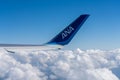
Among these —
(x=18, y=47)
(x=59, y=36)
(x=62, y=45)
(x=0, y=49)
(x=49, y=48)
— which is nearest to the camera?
(x=0, y=49)

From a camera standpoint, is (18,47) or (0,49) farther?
(18,47)

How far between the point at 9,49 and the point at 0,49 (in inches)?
28.4

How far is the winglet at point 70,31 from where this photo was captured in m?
22.1

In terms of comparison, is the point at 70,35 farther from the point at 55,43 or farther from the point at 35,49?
the point at 35,49

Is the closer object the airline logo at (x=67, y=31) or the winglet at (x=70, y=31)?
the winglet at (x=70, y=31)

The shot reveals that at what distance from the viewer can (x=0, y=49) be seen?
56.0 ft

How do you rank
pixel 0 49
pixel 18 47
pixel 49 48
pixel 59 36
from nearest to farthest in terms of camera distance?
pixel 0 49
pixel 18 47
pixel 49 48
pixel 59 36

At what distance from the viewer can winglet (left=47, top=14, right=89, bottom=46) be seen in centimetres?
2206

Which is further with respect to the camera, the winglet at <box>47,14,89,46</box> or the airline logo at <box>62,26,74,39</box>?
the airline logo at <box>62,26,74,39</box>

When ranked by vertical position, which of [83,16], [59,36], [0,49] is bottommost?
[0,49]

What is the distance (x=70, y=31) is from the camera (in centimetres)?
2255

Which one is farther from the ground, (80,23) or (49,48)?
(80,23)

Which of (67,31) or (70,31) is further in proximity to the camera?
(67,31)

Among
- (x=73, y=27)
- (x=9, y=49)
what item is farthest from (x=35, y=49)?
(x=73, y=27)
